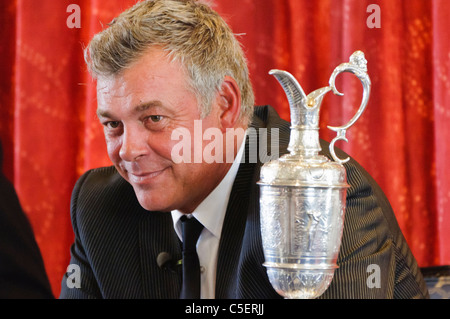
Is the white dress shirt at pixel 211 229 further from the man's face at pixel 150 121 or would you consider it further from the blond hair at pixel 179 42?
the blond hair at pixel 179 42

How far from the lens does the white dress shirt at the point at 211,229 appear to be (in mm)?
1392

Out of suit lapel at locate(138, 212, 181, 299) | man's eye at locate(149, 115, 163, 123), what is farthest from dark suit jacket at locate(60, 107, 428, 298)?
man's eye at locate(149, 115, 163, 123)

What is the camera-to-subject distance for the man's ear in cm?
142

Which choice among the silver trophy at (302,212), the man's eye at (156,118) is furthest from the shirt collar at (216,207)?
the silver trophy at (302,212)

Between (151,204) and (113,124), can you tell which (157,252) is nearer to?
(151,204)

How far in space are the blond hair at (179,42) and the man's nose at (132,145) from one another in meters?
0.13

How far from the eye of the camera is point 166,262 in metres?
1.40

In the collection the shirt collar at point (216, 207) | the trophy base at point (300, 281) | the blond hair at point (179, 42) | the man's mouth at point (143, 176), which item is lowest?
the trophy base at point (300, 281)

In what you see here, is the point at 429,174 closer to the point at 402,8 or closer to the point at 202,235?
the point at 402,8

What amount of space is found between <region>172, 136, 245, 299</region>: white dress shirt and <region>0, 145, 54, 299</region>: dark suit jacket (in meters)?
0.71

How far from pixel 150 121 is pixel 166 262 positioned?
32cm

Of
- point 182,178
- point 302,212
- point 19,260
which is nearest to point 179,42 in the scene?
point 182,178

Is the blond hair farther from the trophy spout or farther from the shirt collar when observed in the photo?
the trophy spout

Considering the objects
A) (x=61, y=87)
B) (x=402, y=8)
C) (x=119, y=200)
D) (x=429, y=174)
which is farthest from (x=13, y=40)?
(x=429, y=174)
